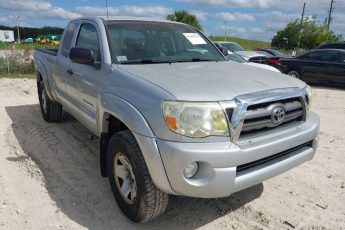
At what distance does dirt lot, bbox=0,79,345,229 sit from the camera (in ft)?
10.7

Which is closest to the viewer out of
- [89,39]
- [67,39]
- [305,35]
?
[89,39]

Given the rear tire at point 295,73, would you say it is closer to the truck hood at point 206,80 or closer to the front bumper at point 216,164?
the truck hood at point 206,80

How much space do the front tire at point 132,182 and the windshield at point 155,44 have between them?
965 millimetres

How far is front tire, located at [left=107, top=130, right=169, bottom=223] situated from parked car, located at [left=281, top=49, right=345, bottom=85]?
1114 cm

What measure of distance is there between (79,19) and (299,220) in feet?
12.1

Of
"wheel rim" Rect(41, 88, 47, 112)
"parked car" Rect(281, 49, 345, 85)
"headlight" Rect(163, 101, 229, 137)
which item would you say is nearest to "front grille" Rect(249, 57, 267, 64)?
"parked car" Rect(281, 49, 345, 85)

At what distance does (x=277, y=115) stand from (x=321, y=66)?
35.8 feet

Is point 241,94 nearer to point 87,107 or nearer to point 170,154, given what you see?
point 170,154

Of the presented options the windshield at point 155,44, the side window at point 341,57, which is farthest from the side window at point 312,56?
the windshield at point 155,44

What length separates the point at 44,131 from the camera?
5914 mm

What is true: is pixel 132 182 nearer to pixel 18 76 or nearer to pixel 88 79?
pixel 88 79

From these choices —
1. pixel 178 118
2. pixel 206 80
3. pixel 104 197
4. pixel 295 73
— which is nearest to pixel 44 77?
pixel 104 197

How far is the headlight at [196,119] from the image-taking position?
2.64 metres

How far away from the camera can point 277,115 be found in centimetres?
294
